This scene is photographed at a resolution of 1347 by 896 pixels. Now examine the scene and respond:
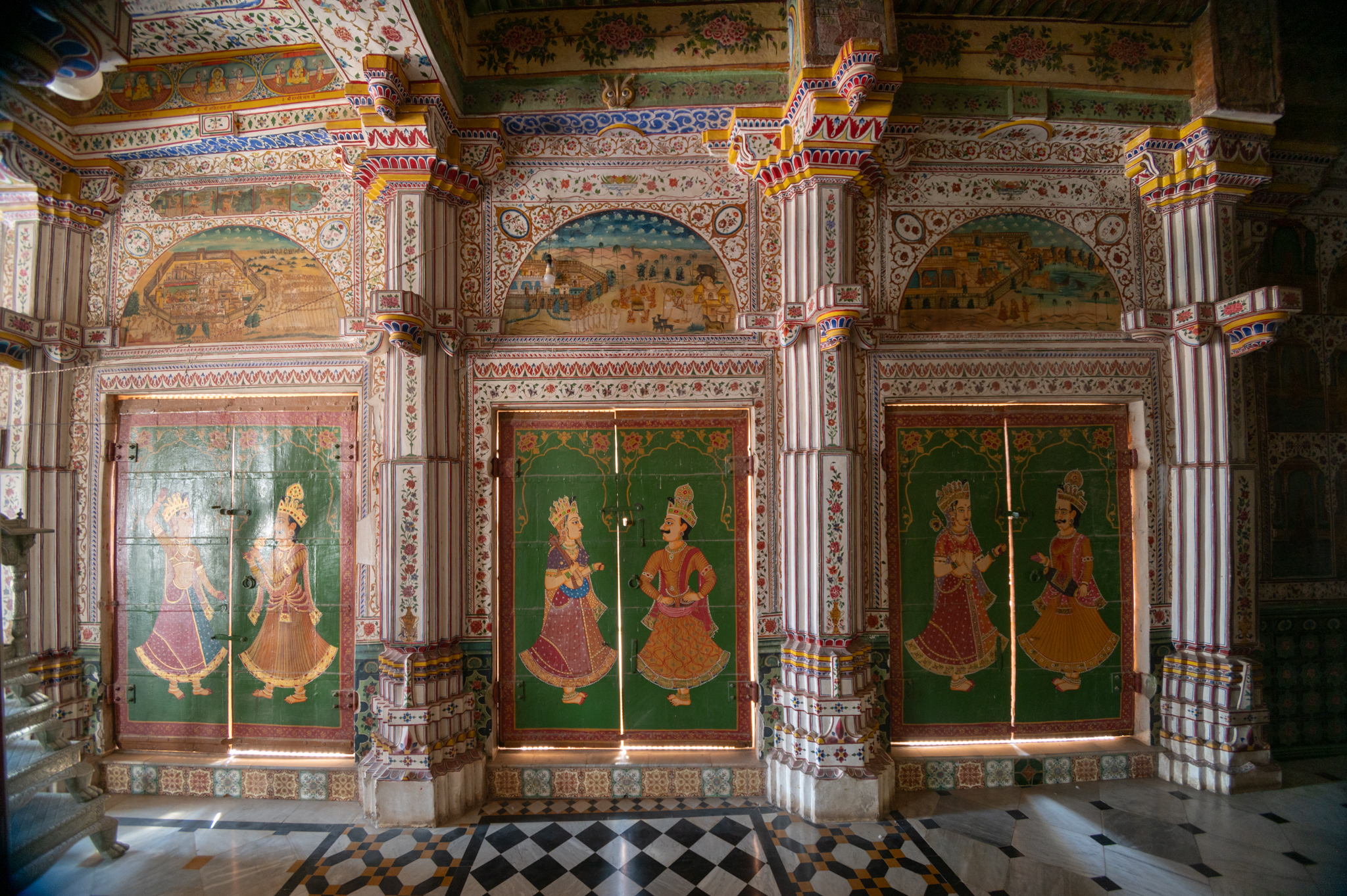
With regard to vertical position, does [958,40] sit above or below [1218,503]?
above

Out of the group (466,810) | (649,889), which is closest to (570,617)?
(466,810)

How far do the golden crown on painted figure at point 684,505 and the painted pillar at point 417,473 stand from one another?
1.60 m

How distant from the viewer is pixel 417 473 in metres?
3.69

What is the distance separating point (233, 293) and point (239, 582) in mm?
2257

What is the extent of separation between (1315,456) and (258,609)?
27.2 feet

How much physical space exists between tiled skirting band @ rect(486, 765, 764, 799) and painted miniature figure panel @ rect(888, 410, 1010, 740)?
4.47 feet

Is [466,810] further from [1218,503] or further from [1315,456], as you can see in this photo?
[1315,456]

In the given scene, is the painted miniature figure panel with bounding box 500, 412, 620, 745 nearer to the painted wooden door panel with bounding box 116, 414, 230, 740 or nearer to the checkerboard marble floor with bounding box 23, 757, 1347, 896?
the checkerboard marble floor with bounding box 23, 757, 1347, 896

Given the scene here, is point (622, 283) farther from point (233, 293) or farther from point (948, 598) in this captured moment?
point (948, 598)

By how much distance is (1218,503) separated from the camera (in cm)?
384

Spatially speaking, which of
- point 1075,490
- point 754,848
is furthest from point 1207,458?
point 754,848

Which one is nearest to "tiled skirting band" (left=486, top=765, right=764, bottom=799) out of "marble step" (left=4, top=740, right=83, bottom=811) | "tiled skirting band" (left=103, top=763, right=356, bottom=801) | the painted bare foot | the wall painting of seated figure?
"tiled skirting band" (left=103, top=763, right=356, bottom=801)

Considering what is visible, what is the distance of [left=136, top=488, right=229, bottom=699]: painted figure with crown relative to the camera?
3.97m

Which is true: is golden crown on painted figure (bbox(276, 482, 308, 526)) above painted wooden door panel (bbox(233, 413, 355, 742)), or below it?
above
